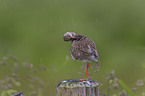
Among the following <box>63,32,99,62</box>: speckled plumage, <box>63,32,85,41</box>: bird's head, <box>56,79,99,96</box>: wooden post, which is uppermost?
<box>63,32,85,41</box>: bird's head

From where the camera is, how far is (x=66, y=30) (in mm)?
6449

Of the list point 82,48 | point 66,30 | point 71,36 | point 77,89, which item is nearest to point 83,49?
point 82,48

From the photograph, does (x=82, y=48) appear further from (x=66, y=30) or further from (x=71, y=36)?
(x=66, y=30)

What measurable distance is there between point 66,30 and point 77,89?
4179mm

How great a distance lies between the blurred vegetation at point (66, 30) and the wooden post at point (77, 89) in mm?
2673

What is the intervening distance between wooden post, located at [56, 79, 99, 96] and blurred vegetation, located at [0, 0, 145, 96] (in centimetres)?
267

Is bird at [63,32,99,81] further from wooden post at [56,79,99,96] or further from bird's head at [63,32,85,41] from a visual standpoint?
wooden post at [56,79,99,96]

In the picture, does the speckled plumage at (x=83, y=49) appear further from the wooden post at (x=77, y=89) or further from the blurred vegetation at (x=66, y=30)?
the blurred vegetation at (x=66, y=30)

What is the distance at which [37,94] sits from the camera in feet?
14.6

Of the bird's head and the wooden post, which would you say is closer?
the wooden post

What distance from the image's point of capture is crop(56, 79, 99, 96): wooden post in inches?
92.1

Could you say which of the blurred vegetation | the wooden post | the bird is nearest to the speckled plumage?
the bird

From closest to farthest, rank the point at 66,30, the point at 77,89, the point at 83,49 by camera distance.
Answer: the point at 77,89
the point at 83,49
the point at 66,30

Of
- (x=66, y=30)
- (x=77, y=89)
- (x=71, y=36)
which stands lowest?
(x=77, y=89)
